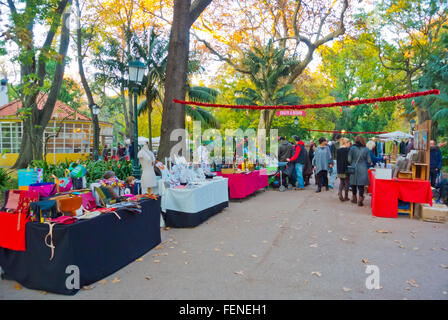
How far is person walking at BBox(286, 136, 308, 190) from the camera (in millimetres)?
11445

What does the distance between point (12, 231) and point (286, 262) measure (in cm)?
349

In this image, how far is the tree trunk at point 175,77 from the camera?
940cm

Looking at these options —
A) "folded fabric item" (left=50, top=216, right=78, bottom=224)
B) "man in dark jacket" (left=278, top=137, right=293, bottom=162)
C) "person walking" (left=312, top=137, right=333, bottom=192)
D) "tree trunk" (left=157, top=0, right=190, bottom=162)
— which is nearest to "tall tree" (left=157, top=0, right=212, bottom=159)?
"tree trunk" (left=157, top=0, right=190, bottom=162)

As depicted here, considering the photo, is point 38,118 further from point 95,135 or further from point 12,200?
point 12,200

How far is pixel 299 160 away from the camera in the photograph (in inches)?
463

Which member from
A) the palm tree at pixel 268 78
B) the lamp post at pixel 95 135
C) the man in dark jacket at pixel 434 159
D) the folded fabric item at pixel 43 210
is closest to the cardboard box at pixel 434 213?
the man in dark jacket at pixel 434 159

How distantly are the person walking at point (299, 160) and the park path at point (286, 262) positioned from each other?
4.27 meters

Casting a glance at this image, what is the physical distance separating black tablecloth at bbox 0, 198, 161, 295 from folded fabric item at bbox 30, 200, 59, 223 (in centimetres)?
11

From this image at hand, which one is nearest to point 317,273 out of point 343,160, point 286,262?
point 286,262

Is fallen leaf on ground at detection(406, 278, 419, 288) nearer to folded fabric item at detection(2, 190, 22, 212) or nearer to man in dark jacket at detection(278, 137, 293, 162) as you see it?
folded fabric item at detection(2, 190, 22, 212)

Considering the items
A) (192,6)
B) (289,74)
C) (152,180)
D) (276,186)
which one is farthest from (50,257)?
(289,74)

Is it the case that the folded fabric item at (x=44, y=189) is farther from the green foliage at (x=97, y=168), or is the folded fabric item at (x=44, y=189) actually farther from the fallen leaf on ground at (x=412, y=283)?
the green foliage at (x=97, y=168)

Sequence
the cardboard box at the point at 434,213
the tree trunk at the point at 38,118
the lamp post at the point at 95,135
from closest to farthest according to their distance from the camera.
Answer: the cardboard box at the point at 434,213 < the tree trunk at the point at 38,118 < the lamp post at the point at 95,135
